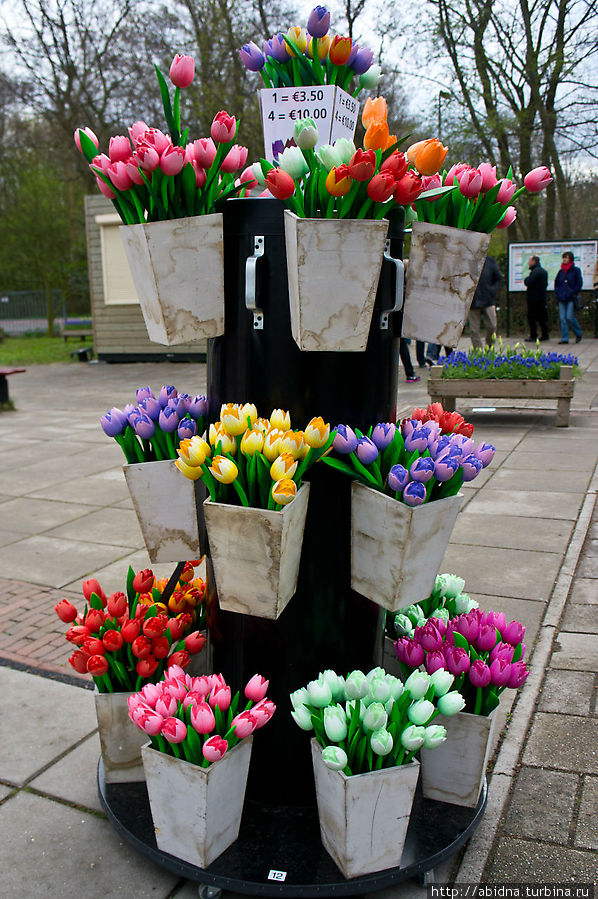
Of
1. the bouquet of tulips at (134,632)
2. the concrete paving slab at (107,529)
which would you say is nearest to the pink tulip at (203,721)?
the bouquet of tulips at (134,632)

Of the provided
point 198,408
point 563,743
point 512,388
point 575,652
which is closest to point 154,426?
point 198,408

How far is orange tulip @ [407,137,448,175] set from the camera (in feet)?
6.40

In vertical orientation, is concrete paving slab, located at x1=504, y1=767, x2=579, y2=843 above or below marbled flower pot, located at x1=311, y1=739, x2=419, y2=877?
below

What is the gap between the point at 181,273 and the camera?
2049 mm

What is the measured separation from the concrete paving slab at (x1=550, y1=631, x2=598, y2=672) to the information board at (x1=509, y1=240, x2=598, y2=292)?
1592 centimetres

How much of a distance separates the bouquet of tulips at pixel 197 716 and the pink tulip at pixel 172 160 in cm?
134

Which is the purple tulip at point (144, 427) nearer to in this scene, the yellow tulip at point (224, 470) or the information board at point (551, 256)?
the yellow tulip at point (224, 470)

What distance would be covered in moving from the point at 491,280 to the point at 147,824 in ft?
39.1

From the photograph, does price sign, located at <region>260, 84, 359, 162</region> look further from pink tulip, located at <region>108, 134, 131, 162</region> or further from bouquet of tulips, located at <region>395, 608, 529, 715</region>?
bouquet of tulips, located at <region>395, 608, 529, 715</region>

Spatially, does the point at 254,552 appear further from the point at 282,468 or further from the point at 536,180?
the point at 536,180

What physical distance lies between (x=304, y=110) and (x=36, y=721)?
235 centimetres

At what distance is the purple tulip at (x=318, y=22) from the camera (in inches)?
77.8

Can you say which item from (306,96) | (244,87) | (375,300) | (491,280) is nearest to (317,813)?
(375,300)

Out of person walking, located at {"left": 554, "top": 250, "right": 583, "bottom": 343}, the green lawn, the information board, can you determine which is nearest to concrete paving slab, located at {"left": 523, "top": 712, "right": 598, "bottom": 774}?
person walking, located at {"left": 554, "top": 250, "right": 583, "bottom": 343}
